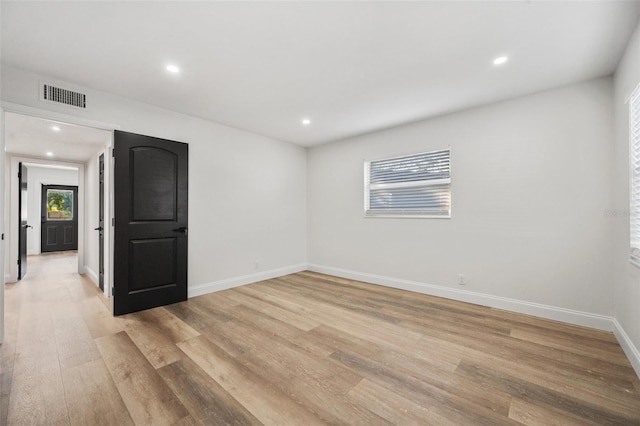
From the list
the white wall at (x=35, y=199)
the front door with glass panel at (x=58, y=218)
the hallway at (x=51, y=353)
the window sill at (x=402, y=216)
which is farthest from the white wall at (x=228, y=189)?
the front door with glass panel at (x=58, y=218)

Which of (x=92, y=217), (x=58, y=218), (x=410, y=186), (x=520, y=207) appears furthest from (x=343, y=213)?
(x=58, y=218)

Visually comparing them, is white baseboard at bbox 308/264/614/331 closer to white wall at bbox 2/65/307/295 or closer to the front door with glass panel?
white wall at bbox 2/65/307/295

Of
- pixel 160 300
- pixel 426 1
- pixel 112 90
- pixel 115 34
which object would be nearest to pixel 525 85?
pixel 426 1

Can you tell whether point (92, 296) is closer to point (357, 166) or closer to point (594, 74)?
point (357, 166)

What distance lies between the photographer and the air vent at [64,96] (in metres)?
2.63

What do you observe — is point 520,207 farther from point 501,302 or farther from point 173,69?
point 173,69

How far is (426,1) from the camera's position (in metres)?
→ 1.73

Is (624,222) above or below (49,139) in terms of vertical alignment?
below

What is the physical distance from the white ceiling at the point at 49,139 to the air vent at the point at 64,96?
1.17 ft

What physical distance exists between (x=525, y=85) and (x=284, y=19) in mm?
2649

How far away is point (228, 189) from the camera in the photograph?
4.16m

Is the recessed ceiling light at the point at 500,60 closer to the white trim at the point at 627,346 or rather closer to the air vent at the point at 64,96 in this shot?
the white trim at the point at 627,346

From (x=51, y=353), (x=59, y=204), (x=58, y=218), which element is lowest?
(x=51, y=353)

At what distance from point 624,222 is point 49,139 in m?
7.22
